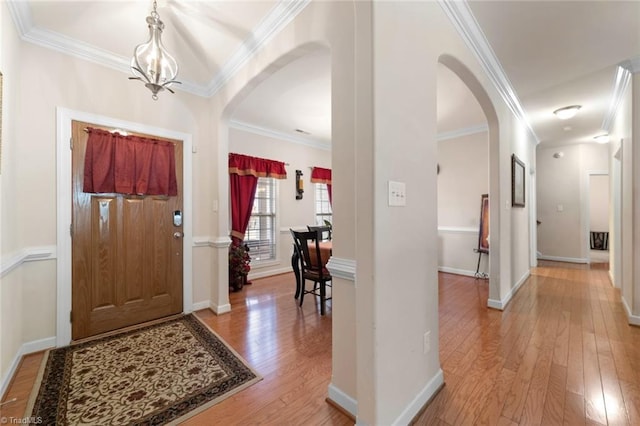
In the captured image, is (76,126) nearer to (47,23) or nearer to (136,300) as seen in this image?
(47,23)

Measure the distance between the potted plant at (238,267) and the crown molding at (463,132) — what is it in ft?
13.6

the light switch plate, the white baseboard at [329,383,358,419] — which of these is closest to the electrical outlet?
the white baseboard at [329,383,358,419]

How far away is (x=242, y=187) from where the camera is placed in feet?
14.1

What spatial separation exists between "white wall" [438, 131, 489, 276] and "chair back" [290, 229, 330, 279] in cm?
301

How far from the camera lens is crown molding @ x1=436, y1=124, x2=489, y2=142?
4527 mm

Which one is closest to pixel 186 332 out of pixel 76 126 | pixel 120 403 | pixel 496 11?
pixel 120 403

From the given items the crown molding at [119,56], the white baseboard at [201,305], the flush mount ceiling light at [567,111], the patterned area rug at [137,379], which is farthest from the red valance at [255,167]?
the flush mount ceiling light at [567,111]

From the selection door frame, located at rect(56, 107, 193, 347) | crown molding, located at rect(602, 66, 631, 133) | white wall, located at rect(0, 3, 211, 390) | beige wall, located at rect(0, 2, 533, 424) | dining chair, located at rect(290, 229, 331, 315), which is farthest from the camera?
dining chair, located at rect(290, 229, 331, 315)

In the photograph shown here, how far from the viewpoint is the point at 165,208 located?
113 inches

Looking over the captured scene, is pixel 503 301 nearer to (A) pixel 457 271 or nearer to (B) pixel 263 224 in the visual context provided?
(A) pixel 457 271

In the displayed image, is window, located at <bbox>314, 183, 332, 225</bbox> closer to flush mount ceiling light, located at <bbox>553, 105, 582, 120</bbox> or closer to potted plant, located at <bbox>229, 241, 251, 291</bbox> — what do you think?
potted plant, located at <bbox>229, 241, 251, 291</bbox>

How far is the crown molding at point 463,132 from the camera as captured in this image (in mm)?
4527

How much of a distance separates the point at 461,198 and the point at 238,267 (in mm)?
4037

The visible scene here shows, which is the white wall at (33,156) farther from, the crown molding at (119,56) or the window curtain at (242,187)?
the window curtain at (242,187)
